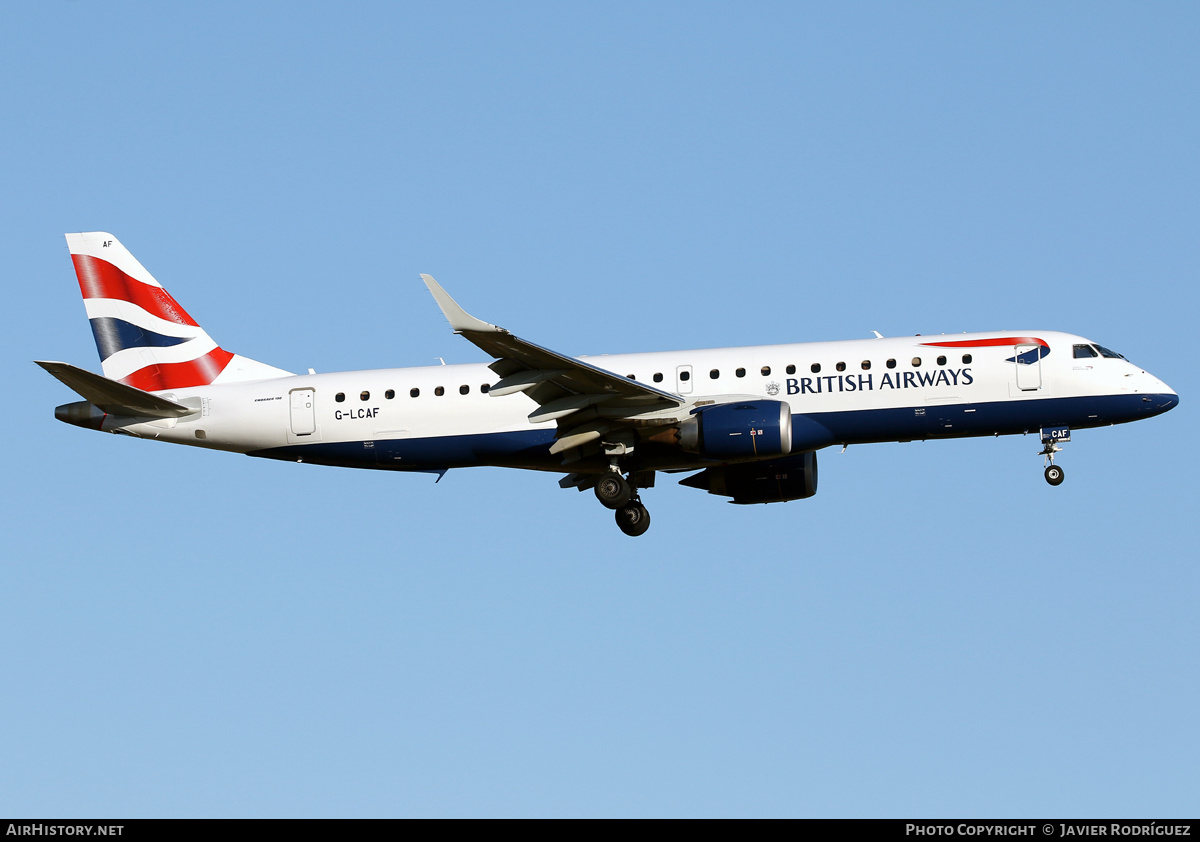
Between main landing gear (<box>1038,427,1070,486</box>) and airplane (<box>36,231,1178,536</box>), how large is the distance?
39 millimetres

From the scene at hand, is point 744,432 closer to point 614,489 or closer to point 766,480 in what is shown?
point 614,489

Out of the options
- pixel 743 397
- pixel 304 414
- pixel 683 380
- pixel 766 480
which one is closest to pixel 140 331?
pixel 304 414

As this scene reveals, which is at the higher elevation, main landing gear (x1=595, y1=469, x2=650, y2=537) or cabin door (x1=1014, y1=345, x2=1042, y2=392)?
cabin door (x1=1014, y1=345, x2=1042, y2=392)

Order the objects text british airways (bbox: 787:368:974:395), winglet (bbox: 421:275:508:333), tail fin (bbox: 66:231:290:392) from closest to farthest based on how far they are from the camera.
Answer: winglet (bbox: 421:275:508:333)
text british airways (bbox: 787:368:974:395)
tail fin (bbox: 66:231:290:392)

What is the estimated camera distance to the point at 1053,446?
3588cm

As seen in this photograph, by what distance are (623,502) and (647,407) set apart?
9.86 feet

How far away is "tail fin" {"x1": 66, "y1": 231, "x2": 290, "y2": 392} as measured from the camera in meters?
39.5

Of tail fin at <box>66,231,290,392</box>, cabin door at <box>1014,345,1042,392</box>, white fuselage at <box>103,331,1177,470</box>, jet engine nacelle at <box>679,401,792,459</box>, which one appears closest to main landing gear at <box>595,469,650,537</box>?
white fuselage at <box>103,331,1177,470</box>

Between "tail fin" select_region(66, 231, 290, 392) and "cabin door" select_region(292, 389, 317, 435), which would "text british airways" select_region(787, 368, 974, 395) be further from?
"tail fin" select_region(66, 231, 290, 392)

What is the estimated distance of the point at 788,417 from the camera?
3425cm

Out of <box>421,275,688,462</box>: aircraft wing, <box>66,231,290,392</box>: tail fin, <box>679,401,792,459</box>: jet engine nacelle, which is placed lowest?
<box>679,401,792,459</box>: jet engine nacelle
